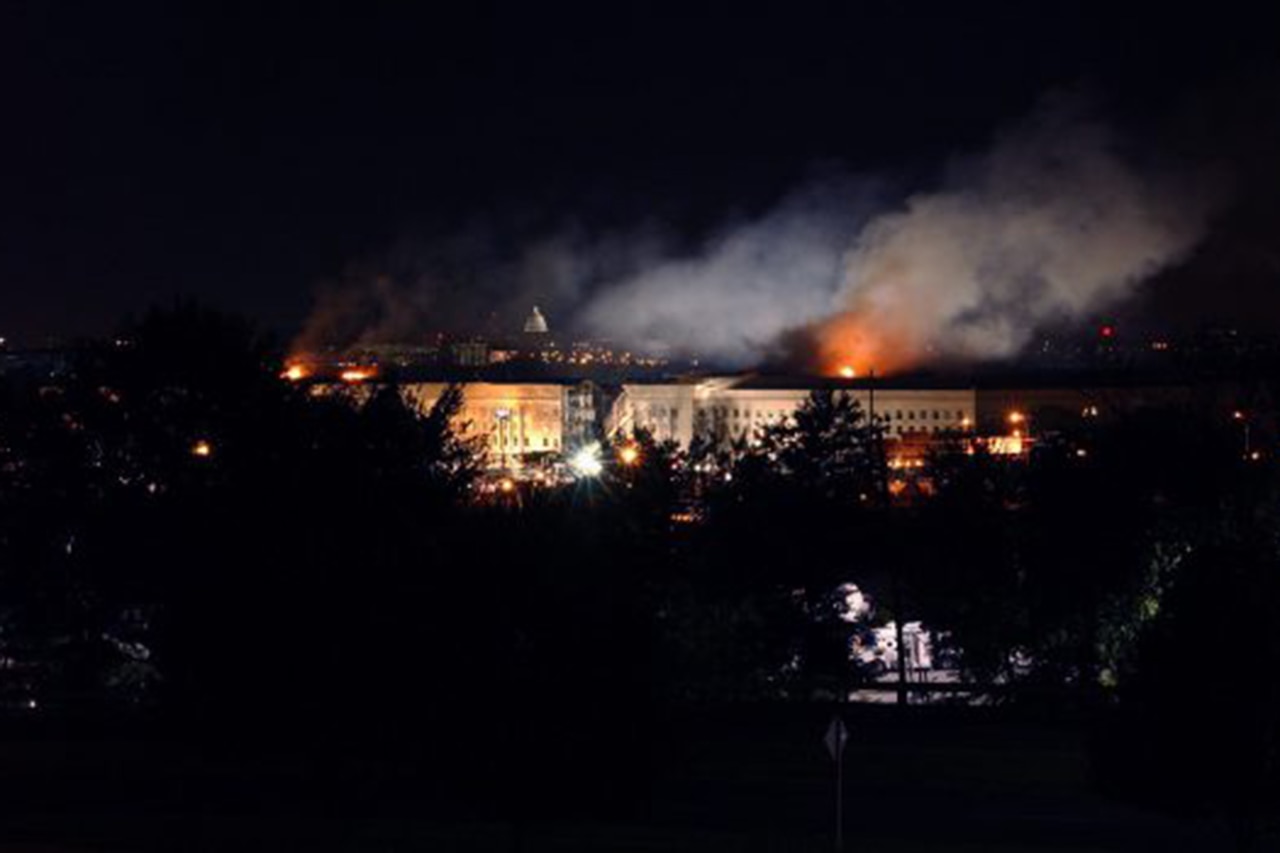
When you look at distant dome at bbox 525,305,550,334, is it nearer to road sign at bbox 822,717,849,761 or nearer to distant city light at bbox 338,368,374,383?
distant city light at bbox 338,368,374,383

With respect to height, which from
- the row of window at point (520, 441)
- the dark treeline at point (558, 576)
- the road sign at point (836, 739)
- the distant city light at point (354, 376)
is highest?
the row of window at point (520, 441)

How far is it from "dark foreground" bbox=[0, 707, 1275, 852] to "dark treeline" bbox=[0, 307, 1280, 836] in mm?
107

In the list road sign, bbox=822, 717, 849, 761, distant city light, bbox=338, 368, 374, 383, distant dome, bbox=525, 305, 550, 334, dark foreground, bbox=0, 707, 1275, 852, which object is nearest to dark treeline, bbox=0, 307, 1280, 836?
dark foreground, bbox=0, 707, 1275, 852

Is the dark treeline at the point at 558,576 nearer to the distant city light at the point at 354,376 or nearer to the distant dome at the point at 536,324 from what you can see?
the distant city light at the point at 354,376

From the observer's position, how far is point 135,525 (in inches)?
729

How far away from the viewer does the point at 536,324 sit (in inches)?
5566

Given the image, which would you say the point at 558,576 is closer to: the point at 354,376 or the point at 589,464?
the point at 589,464

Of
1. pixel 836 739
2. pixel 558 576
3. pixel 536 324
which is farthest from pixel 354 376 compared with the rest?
pixel 536 324

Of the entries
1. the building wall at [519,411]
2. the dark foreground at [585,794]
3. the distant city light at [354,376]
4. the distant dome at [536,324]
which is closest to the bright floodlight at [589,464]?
the distant city light at [354,376]

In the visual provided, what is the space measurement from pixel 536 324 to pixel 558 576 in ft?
431

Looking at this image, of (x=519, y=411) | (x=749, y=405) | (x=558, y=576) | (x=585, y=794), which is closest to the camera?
(x=585, y=794)

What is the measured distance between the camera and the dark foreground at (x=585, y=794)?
10211 mm

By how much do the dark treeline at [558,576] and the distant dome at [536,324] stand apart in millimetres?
110674

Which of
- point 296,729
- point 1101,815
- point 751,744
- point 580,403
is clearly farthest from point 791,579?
point 580,403
